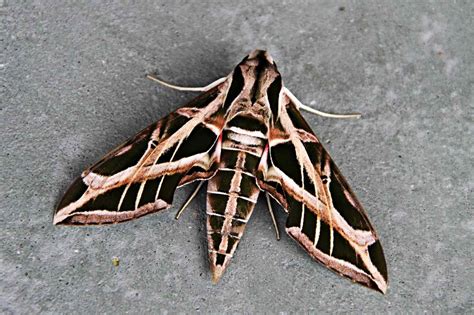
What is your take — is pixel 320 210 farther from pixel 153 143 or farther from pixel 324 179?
pixel 153 143

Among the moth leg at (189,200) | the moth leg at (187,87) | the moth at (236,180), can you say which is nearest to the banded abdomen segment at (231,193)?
the moth at (236,180)

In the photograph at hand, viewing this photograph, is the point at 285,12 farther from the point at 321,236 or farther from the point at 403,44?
the point at 321,236

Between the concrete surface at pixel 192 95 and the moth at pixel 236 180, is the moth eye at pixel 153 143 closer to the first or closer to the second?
the moth at pixel 236 180

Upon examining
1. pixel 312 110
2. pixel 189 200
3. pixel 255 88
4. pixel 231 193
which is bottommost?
pixel 189 200

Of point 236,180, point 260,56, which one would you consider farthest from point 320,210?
point 260,56

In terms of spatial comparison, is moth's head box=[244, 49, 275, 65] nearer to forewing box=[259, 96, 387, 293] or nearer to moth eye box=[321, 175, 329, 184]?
forewing box=[259, 96, 387, 293]
